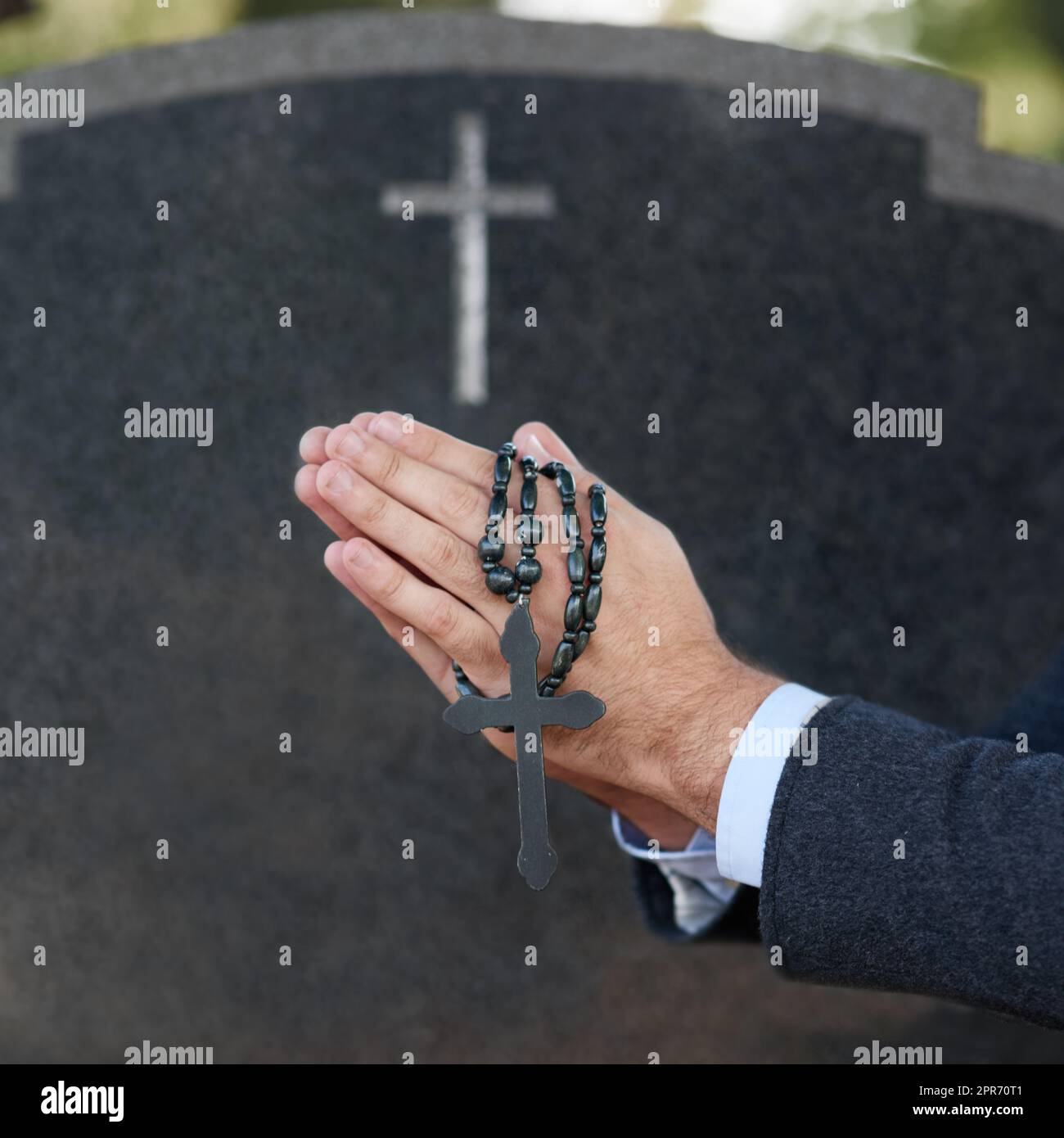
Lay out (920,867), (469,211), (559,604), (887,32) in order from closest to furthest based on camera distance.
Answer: (920,867) → (559,604) → (469,211) → (887,32)

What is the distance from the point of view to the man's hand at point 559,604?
1261mm

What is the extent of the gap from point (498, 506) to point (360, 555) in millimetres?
165

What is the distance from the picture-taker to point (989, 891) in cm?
104

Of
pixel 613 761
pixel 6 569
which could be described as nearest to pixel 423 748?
pixel 6 569

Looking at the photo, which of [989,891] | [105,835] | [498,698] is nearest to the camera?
[989,891]

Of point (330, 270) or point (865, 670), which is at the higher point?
point (330, 270)

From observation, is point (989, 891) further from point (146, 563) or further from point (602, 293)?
point (146, 563)

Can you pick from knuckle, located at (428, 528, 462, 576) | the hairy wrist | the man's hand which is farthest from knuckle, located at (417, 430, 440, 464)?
the hairy wrist

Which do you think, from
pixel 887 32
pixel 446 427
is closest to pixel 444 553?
pixel 446 427

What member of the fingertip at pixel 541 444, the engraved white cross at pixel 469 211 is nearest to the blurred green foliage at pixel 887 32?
the engraved white cross at pixel 469 211

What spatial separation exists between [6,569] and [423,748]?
47.0 inches

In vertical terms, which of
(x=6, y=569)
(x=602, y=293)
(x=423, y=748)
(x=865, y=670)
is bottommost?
(x=423, y=748)

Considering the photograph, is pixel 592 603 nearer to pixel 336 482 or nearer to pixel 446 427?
pixel 336 482

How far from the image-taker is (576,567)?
1.24 m
